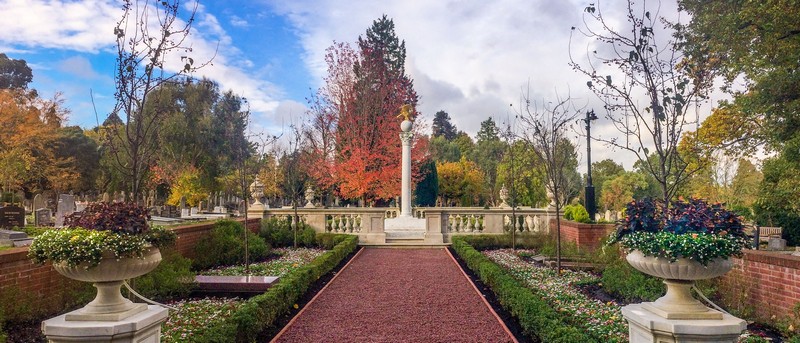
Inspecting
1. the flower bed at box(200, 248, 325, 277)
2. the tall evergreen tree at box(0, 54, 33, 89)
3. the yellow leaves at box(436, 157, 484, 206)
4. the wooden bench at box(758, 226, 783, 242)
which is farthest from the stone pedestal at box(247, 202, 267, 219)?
the tall evergreen tree at box(0, 54, 33, 89)

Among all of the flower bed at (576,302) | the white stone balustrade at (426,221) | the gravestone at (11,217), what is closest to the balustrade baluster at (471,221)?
the white stone balustrade at (426,221)

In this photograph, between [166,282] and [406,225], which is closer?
[166,282]

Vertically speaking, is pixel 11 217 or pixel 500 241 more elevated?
pixel 11 217

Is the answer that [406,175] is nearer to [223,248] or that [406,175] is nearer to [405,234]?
[405,234]

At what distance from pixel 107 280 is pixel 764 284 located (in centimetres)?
821

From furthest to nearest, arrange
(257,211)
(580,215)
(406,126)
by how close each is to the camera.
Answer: (406,126) → (257,211) → (580,215)

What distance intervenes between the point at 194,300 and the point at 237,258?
4182 millimetres

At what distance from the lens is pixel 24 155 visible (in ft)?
96.4

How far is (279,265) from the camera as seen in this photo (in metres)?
12.7

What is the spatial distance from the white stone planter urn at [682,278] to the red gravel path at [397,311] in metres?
2.54

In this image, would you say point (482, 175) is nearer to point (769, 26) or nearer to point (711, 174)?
point (711, 174)

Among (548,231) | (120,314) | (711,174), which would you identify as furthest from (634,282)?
(711,174)

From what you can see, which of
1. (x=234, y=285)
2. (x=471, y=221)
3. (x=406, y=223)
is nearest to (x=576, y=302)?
(x=234, y=285)

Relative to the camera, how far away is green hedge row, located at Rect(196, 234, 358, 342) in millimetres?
5309
